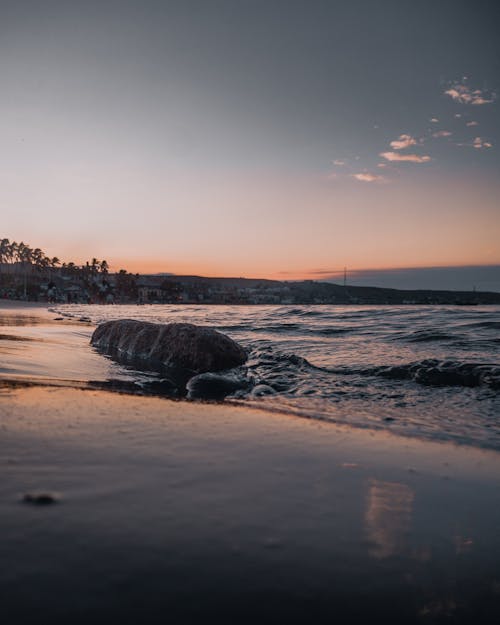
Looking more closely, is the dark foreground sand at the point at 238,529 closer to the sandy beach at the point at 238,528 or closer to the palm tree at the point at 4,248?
the sandy beach at the point at 238,528

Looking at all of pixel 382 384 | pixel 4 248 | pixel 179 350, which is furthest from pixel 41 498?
pixel 4 248

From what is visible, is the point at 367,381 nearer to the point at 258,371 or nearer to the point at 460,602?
the point at 258,371

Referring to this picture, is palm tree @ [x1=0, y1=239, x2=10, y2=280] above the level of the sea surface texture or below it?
above

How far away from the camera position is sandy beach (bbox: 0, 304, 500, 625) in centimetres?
108

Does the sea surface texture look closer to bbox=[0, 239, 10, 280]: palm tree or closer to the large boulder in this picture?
the large boulder

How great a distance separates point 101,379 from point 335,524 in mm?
3703

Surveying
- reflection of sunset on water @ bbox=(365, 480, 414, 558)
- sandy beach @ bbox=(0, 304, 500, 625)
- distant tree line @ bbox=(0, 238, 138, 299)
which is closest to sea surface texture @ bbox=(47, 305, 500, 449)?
sandy beach @ bbox=(0, 304, 500, 625)

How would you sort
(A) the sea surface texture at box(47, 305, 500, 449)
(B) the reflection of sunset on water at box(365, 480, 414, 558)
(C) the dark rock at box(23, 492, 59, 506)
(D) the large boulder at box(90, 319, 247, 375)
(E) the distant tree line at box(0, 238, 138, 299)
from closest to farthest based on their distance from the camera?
(B) the reflection of sunset on water at box(365, 480, 414, 558), (C) the dark rock at box(23, 492, 59, 506), (A) the sea surface texture at box(47, 305, 500, 449), (D) the large boulder at box(90, 319, 247, 375), (E) the distant tree line at box(0, 238, 138, 299)

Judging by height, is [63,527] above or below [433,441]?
above

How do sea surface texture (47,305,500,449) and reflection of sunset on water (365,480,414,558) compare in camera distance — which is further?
sea surface texture (47,305,500,449)

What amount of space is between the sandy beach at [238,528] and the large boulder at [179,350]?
11.7 ft

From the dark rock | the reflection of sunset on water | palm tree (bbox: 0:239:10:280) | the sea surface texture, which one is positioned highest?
palm tree (bbox: 0:239:10:280)

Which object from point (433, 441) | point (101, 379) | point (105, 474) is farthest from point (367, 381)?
point (105, 474)

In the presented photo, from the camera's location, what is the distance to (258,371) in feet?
19.5
